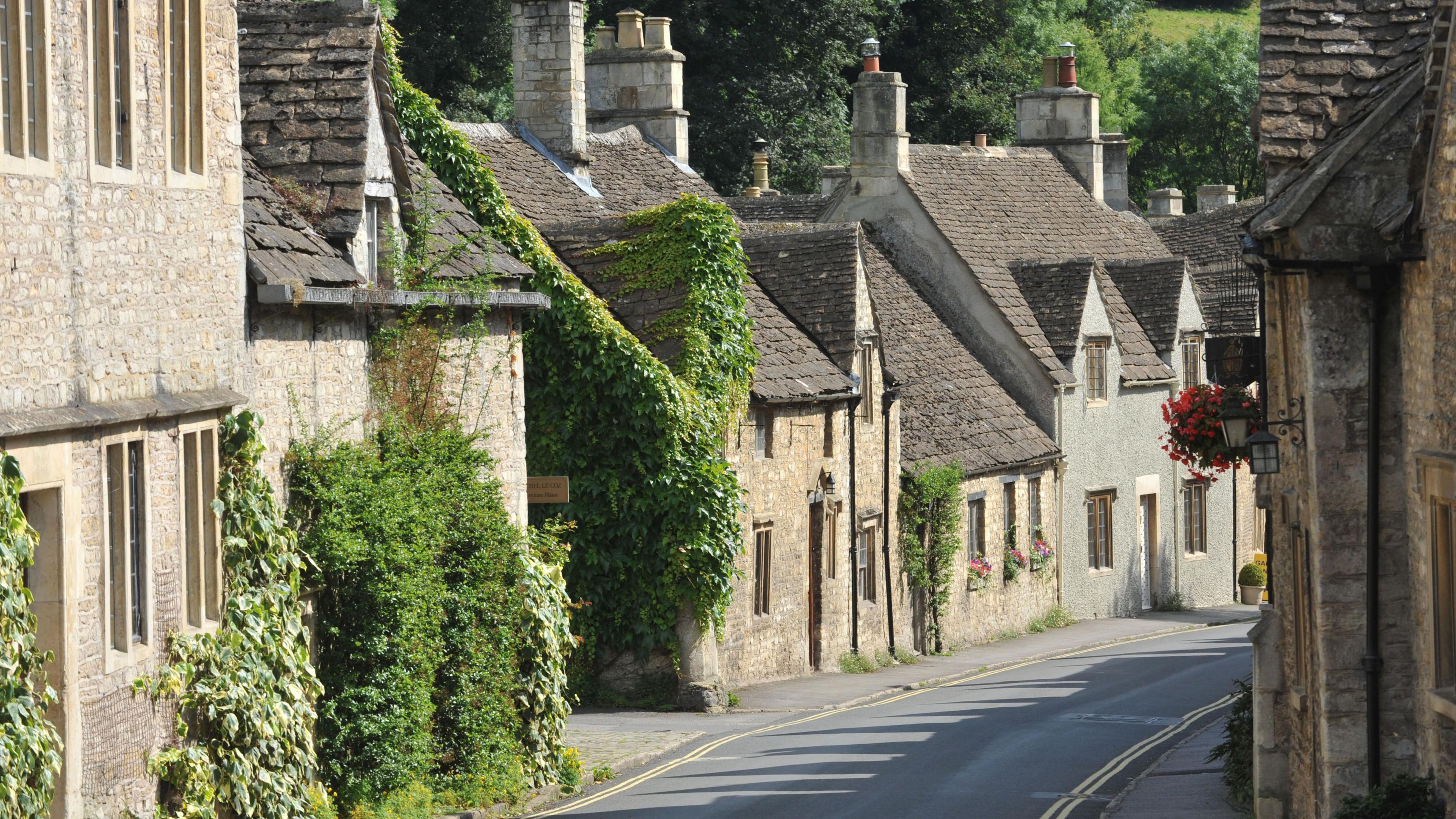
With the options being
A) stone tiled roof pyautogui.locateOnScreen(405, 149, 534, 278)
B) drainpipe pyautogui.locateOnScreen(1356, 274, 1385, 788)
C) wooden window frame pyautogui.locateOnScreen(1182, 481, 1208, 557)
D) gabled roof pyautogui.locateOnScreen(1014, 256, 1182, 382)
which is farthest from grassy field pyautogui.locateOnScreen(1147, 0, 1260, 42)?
drainpipe pyautogui.locateOnScreen(1356, 274, 1385, 788)

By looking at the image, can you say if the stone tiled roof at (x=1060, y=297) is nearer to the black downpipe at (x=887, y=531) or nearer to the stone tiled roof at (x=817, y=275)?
the black downpipe at (x=887, y=531)

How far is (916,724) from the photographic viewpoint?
23.8 metres

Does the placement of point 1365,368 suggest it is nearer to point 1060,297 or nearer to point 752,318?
point 752,318

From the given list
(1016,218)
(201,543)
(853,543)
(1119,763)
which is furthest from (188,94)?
(1016,218)

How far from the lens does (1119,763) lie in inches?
834

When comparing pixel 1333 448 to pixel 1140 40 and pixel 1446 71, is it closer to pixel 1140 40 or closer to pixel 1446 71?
pixel 1446 71

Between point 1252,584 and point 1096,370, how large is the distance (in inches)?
281

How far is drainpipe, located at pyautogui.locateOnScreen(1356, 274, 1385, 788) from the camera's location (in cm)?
1288

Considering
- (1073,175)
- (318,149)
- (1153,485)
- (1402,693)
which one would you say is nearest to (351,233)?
(318,149)

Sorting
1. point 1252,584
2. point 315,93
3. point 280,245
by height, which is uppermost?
point 315,93

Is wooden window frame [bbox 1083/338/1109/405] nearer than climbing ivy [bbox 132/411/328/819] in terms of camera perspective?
No

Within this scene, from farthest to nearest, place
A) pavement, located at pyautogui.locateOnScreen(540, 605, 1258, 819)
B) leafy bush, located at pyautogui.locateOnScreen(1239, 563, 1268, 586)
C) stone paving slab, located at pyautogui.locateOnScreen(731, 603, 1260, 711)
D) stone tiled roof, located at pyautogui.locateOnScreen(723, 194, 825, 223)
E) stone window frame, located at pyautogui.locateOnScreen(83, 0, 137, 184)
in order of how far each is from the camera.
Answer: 1. leafy bush, located at pyautogui.locateOnScreen(1239, 563, 1268, 586)
2. stone tiled roof, located at pyautogui.locateOnScreen(723, 194, 825, 223)
3. stone paving slab, located at pyautogui.locateOnScreen(731, 603, 1260, 711)
4. pavement, located at pyautogui.locateOnScreen(540, 605, 1258, 819)
5. stone window frame, located at pyautogui.locateOnScreen(83, 0, 137, 184)

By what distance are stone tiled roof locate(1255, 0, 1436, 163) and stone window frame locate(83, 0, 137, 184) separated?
26.0 feet

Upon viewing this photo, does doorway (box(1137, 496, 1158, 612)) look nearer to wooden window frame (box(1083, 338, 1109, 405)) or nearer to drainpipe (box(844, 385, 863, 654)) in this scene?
wooden window frame (box(1083, 338, 1109, 405))
